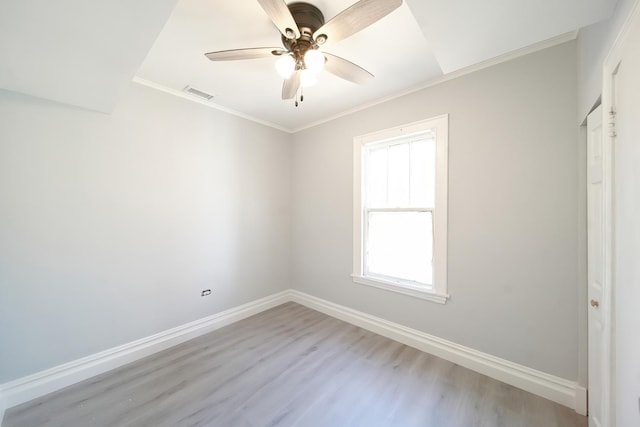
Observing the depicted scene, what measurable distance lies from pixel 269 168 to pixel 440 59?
253 centimetres

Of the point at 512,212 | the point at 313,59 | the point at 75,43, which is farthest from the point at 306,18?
the point at 512,212

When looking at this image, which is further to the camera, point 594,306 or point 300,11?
point 300,11

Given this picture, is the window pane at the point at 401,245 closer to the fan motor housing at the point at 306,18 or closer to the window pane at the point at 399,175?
the window pane at the point at 399,175

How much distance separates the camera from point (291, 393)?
183cm

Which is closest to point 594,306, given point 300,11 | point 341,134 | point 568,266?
point 568,266

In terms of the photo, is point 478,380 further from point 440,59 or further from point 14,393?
point 14,393

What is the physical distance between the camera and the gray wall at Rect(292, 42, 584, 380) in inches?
67.5

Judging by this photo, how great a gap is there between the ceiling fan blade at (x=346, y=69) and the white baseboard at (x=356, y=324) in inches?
98.0

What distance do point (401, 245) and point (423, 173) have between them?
0.84m

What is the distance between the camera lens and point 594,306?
1352 millimetres

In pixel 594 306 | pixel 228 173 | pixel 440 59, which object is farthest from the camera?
pixel 228 173

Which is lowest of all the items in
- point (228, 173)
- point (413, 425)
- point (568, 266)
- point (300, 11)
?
point (413, 425)

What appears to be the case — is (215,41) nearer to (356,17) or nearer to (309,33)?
(309,33)

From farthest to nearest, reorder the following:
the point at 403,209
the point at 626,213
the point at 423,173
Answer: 1. the point at 403,209
2. the point at 423,173
3. the point at 626,213
